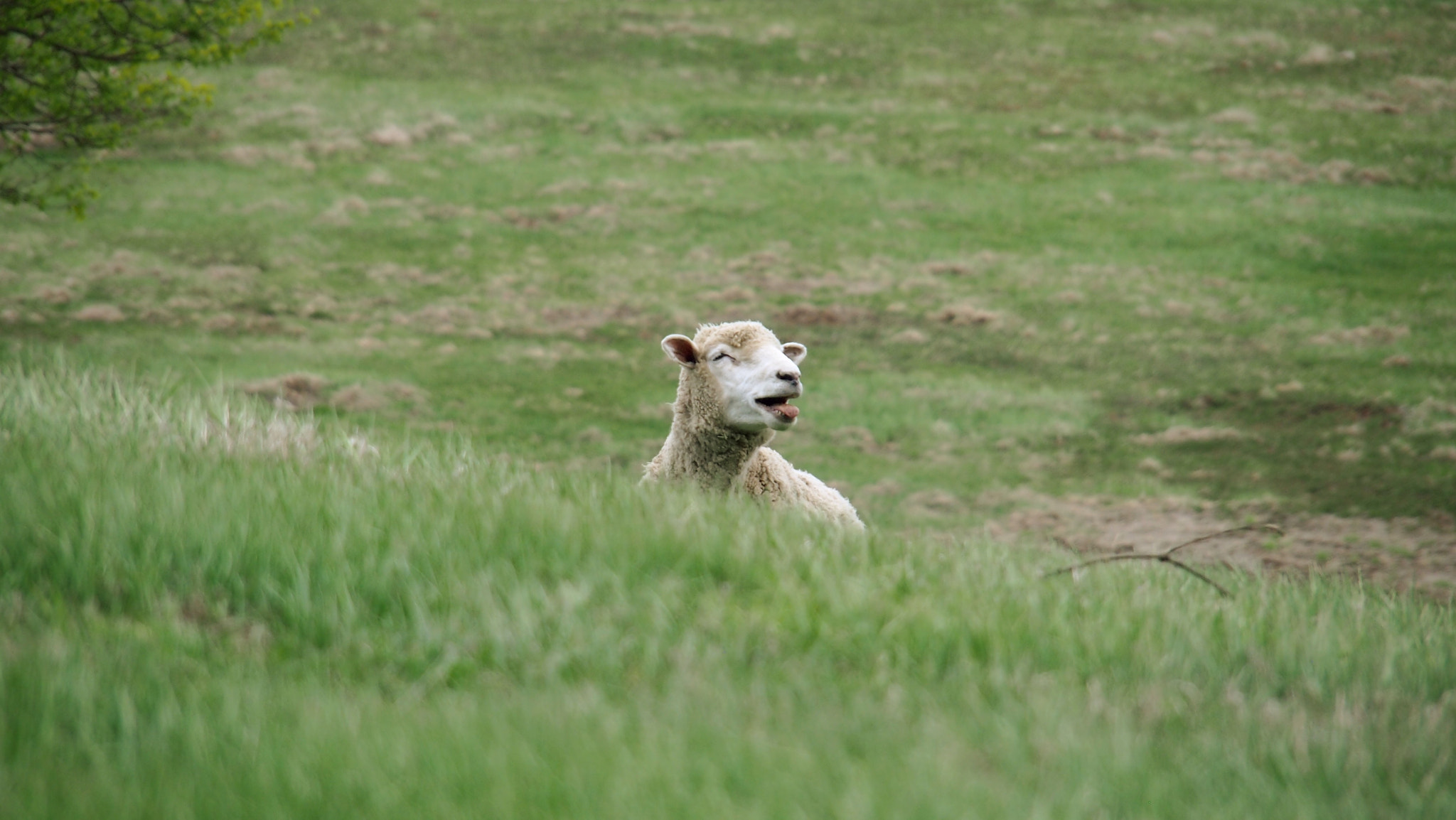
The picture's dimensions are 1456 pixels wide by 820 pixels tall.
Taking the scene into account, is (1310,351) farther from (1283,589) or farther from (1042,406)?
(1283,589)

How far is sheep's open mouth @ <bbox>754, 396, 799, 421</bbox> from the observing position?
7.57 m

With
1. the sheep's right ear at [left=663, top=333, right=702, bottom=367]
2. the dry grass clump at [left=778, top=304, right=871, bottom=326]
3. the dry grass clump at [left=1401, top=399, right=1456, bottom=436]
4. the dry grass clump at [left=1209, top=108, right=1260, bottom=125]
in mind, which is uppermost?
the dry grass clump at [left=1209, top=108, right=1260, bottom=125]

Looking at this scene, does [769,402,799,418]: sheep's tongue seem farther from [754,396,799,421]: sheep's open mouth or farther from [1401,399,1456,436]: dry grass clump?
Answer: [1401,399,1456,436]: dry grass clump

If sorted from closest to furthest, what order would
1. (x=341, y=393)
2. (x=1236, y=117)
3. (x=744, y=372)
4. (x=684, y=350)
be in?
(x=744, y=372) → (x=684, y=350) → (x=341, y=393) → (x=1236, y=117)

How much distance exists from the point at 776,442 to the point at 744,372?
475 inches

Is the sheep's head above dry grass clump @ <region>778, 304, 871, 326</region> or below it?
above

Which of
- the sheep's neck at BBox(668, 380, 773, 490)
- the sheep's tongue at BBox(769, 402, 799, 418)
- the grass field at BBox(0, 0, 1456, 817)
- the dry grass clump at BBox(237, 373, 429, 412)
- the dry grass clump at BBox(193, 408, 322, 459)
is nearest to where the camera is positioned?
the grass field at BBox(0, 0, 1456, 817)

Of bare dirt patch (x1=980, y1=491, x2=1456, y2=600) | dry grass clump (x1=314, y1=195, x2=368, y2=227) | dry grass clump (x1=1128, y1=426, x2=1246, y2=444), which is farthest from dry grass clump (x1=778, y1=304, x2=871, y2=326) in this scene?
dry grass clump (x1=314, y1=195, x2=368, y2=227)

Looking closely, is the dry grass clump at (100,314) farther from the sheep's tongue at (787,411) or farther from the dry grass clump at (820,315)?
the sheep's tongue at (787,411)

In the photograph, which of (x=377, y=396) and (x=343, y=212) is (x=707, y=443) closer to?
(x=377, y=396)

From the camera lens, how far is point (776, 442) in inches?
782

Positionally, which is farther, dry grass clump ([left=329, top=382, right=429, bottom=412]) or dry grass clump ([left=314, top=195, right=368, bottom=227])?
dry grass clump ([left=314, top=195, right=368, bottom=227])

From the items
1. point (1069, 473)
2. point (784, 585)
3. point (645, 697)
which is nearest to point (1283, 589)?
point (784, 585)

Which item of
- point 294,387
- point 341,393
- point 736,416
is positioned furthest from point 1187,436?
point 294,387
